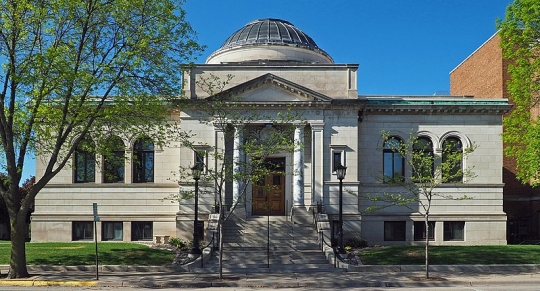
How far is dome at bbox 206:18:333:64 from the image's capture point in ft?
110

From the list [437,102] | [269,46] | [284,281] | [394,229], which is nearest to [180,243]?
[284,281]

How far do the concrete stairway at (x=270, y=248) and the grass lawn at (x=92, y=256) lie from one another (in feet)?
8.03

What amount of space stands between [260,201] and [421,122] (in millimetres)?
10244

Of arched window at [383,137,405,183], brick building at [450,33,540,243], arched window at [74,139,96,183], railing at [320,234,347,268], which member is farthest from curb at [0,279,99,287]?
brick building at [450,33,540,243]

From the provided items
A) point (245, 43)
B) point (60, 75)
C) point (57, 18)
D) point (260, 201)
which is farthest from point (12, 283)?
point (245, 43)

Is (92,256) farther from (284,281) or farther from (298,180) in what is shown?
(298,180)

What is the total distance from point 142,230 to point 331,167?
11.3 meters

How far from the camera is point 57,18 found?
18141 mm

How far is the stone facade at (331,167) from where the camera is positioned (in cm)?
2792

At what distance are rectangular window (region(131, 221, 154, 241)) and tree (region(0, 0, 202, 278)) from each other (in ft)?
34.1

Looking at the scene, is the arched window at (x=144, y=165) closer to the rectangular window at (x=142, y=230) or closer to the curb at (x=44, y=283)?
the rectangular window at (x=142, y=230)

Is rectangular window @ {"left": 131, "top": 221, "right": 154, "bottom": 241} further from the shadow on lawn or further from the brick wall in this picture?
the brick wall

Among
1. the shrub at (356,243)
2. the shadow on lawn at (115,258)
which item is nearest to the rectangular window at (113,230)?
the shadow on lawn at (115,258)

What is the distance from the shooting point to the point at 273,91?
27.9 meters
